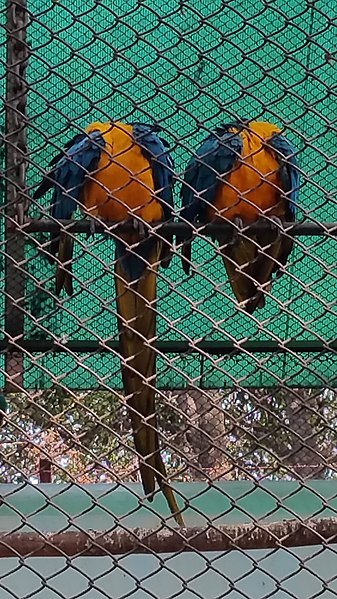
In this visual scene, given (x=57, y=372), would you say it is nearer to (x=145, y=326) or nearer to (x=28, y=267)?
(x=28, y=267)

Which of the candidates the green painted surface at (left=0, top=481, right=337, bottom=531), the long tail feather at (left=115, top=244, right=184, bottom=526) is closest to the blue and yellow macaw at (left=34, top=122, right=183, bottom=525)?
the long tail feather at (left=115, top=244, right=184, bottom=526)

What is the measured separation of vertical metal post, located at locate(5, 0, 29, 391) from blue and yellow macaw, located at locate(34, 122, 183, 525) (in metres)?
0.07

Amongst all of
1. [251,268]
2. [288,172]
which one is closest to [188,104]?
[288,172]

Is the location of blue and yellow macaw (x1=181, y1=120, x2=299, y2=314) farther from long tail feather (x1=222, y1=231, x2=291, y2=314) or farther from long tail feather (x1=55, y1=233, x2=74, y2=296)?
long tail feather (x1=55, y1=233, x2=74, y2=296)

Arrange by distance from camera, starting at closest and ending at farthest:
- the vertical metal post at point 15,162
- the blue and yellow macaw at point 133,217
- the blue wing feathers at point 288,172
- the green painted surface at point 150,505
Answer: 1. the vertical metal post at point 15,162
2. the blue and yellow macaw at point 133,217
3. the blue wing feathers at point 288,172
4. the green painted surface at point 150,505

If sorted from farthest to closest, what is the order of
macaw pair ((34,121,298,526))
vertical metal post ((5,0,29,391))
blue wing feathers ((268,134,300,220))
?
blue wing feathers ((268,134,300,220)), macaw pair ((34,121,298,526)), vertical metal post ((5,0,29,391))

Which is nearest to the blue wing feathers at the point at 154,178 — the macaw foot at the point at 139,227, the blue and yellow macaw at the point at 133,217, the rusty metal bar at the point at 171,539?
the blue and yellow macaw at the point at 133,217

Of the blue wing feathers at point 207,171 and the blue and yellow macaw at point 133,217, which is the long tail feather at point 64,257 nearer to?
the blue and yellow macaw at point 133,217

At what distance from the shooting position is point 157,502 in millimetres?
1744

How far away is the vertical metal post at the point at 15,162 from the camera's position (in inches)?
42.9

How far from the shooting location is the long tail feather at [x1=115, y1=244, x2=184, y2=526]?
1.19 m

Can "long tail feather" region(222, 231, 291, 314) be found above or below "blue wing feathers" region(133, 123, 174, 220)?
below

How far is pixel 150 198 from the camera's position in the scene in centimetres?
154

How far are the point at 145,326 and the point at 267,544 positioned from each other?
0.47 meters
